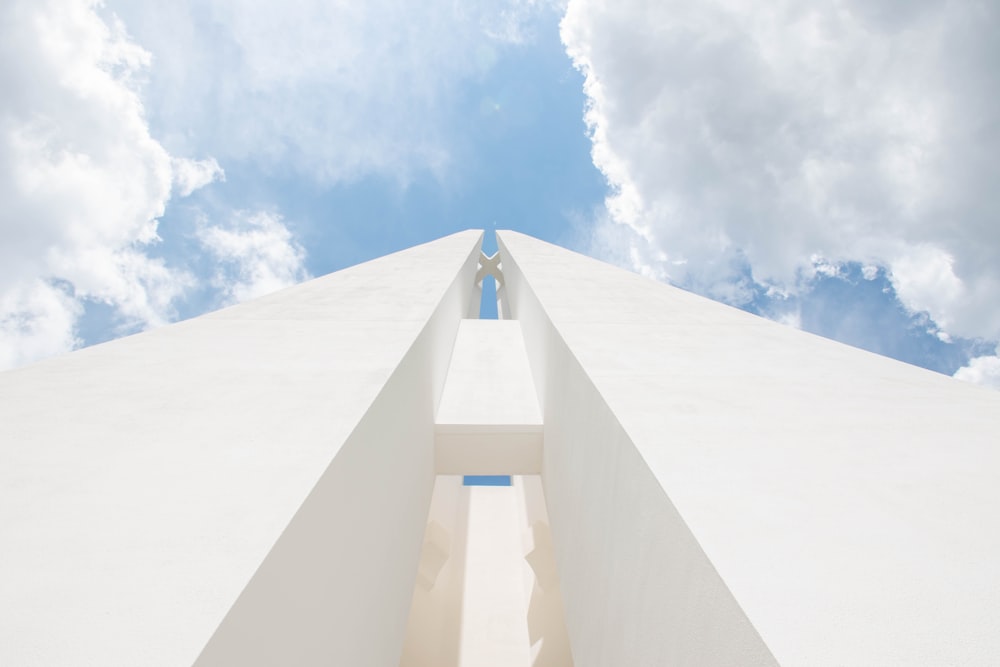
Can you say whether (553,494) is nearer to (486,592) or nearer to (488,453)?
(488,453)

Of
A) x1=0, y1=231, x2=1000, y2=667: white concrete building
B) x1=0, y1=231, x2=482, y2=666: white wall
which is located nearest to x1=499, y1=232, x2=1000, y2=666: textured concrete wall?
x1=0, y1=231, x2=1000, y2=667: white concrete building

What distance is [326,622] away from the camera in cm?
177

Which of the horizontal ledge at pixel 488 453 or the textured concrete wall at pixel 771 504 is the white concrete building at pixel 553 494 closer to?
the textured concrete wall at pixel 771 504

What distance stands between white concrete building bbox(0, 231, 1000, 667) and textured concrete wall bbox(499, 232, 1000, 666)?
1cm

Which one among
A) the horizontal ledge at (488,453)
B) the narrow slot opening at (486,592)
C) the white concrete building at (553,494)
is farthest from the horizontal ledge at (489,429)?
the narrow slot opening at (486,592)

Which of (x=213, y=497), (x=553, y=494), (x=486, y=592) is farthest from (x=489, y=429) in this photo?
(x=486, y=592)

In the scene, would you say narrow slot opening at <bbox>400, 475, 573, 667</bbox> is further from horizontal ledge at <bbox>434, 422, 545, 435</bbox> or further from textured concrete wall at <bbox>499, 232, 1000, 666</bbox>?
textured concrete wall at <bbox>499, 232, 1000, 666</bbox>

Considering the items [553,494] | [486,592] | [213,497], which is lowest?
[486,592]

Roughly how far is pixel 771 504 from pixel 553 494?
2.57 m

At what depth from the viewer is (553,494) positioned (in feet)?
12.7

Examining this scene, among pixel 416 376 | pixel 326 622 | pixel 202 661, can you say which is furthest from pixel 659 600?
pixel 416 376

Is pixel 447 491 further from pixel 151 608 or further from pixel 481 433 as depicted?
pixel 151 608

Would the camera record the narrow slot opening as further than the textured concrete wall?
Yes

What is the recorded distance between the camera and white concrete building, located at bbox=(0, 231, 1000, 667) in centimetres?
114
